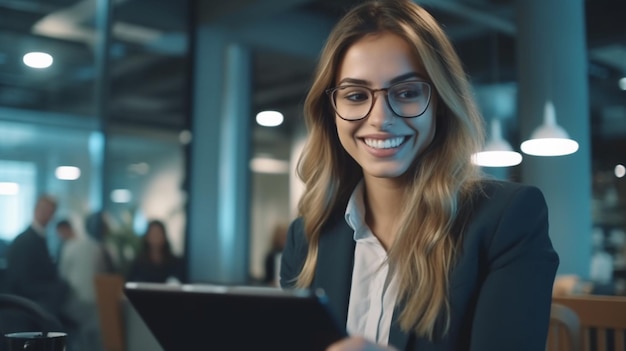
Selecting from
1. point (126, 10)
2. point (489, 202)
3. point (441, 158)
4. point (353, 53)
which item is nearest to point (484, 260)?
point (489, 202)

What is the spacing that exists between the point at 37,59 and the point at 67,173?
1023mm

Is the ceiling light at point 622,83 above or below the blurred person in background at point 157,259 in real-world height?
above

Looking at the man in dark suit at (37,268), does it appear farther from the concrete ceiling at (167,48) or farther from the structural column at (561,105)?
the structural column at (561,105)

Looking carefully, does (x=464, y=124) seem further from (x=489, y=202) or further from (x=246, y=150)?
(x=246, y=150)

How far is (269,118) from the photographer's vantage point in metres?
7.16

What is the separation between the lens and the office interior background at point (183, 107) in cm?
549

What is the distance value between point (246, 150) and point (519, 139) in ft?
9.47

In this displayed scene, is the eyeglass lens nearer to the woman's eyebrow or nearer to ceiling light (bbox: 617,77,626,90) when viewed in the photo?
the woman's eyebrow

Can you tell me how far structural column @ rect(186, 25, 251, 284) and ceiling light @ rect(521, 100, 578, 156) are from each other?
10.2 ft

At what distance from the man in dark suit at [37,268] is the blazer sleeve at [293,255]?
4.54m

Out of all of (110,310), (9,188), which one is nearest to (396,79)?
(110,310)

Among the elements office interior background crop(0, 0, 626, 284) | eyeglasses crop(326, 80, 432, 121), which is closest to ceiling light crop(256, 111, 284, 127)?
office interior background crop(0, 0, 626, 284)

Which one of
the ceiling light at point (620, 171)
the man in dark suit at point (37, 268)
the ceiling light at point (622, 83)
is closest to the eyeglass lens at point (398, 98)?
the ceiling light at point (620, 171)

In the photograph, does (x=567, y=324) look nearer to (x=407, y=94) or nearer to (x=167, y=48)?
(x=407, y=94)
